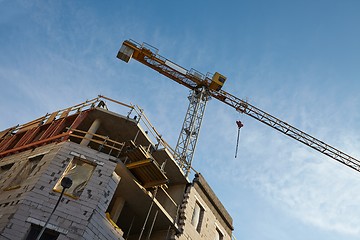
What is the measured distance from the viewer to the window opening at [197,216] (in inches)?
878

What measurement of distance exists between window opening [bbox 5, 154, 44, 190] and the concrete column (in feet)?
7.96

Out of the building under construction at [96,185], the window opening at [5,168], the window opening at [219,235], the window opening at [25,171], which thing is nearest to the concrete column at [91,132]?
the building under construction at [96,185]

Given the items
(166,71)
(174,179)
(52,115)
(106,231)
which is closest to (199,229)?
(174,179)

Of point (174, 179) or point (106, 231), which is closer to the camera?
point (106, 231)

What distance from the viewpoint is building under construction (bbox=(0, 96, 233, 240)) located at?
14820mm

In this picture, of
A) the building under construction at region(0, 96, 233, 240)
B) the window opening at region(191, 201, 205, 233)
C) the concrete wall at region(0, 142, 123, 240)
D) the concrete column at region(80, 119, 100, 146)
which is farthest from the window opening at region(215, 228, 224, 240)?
the concrete column at region(80, 119, 100, 146)

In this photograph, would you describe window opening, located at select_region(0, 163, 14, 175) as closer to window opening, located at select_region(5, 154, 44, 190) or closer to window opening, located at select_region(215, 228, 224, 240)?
window opening, located at select_region(5, 154, 44, 190)

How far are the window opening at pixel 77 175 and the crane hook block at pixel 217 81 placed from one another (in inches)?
1098

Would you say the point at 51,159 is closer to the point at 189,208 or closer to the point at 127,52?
the point at 189,208

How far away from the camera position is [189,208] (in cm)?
2186

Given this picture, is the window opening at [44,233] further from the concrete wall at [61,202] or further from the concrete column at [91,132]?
the concrete column at [91,132]

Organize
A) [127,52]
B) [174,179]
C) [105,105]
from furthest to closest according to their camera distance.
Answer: [127,52]
[174,179]
[105,105]

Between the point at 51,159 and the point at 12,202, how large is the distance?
2.76 metres

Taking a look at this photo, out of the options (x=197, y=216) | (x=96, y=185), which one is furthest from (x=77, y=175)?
(x=197, y=216)
